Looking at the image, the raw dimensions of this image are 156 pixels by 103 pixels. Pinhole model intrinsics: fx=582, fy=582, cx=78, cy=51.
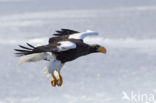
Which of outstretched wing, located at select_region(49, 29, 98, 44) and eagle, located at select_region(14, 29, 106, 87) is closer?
eagle, located at select_region(14, 29, 106, 87)

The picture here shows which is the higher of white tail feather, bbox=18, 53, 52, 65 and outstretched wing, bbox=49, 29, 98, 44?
outstretched wing, bbox=49, 29, 98, 44

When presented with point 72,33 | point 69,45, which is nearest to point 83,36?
point 72,33

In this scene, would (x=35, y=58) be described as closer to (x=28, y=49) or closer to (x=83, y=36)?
(x=28, y=49)

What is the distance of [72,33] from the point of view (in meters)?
23.5

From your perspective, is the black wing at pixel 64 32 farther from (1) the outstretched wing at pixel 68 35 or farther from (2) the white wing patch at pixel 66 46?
(2) the white wing patch at pixel 66 46

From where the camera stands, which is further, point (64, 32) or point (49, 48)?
point (64, 32)

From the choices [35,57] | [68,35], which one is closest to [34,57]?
[35,57]

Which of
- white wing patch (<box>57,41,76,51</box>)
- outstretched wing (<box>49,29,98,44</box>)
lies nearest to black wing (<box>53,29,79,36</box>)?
outstretched wing (<box>49,29,98,44</box>)

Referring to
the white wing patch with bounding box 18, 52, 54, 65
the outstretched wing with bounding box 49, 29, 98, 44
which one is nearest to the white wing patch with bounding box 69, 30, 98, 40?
the outstretched wing with bounding box 49, 29, 98, 44

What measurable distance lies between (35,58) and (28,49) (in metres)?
1.08

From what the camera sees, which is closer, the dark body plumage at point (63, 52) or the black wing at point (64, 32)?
the dark body plumage at point (63, 52)

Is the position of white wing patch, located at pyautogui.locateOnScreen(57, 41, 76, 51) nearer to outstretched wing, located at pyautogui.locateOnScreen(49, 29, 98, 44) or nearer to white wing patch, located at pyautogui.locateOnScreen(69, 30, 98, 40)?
outstretched wing, located at pyautogui.locateOnScreen(49, 29, 98, 44)

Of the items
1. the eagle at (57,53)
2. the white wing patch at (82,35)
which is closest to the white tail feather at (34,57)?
the eagle at (57,53)

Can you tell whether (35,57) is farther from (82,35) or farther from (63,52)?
(82,35)
